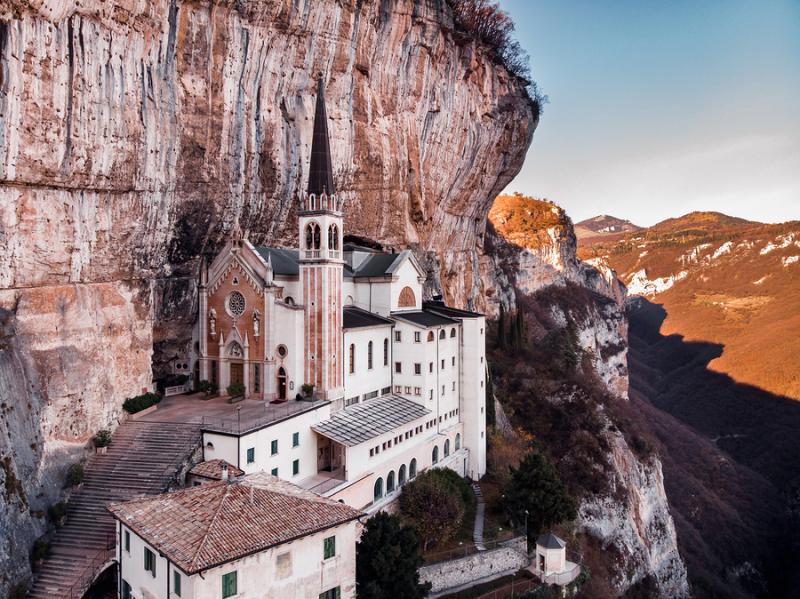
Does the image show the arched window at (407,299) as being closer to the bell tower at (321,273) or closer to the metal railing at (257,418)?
the bell tower at (321,273)

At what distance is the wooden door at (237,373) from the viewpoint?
114 ft

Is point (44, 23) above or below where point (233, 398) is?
above

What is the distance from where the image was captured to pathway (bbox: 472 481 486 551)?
3234 centimetres

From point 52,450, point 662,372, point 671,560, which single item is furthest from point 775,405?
point 52,450

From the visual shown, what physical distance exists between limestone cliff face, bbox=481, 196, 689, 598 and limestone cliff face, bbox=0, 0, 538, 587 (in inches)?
1121

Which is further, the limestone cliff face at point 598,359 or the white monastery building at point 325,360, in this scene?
the limestone cliff face at point 598,359

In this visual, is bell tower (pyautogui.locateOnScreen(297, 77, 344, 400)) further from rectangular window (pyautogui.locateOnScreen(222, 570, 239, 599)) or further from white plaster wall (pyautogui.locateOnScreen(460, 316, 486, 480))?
rectangular window (pyautogui.locateOnScreen(222, 570, 239, 599))

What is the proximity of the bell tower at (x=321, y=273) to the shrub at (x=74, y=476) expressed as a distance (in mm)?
11721

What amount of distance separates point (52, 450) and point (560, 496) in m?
25.0

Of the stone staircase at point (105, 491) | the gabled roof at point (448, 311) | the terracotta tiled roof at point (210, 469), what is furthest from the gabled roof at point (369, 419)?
the gabled roof at point (448, 311)

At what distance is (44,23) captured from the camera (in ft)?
73.1

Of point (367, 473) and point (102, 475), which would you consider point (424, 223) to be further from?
point (102, 475)

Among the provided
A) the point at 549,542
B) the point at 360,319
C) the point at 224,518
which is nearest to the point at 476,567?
the point at 549,542

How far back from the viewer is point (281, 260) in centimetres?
3622
